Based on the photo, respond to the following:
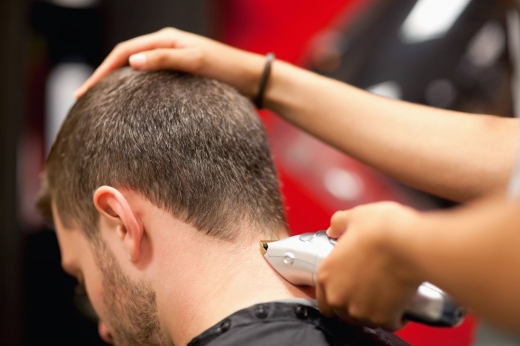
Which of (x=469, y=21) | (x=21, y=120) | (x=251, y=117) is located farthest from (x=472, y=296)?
(x=21, y=120)

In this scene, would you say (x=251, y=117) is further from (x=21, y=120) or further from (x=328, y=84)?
(x=21, y=120)

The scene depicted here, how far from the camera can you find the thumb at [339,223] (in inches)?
32.0

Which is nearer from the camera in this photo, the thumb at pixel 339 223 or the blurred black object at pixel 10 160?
the thumb at pixel 339 223

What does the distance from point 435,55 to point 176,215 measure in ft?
5.09

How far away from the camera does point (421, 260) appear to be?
62 cm

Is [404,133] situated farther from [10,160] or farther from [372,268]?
[10,160]

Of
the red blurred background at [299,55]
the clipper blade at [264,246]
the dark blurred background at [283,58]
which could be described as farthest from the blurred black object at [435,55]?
the clipper blade at [264,246]

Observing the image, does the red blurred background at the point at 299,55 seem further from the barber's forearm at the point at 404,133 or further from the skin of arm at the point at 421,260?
the skin of arm at the point at 421,260

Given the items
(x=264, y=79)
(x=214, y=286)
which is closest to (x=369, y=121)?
(x=264, y=79)

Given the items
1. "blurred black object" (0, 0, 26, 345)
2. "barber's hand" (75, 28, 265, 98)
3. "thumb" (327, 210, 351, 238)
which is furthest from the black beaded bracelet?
"blurred black object" (0, 0, 26, 345)

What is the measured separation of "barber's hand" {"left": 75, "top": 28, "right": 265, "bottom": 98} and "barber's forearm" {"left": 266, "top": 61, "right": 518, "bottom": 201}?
70mm

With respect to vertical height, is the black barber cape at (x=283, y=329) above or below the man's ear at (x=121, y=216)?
below

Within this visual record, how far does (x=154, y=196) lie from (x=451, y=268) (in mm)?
604

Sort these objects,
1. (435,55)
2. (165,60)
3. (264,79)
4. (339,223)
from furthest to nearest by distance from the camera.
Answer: (435,55)
(264,79)
(165,60)
(339,223)
